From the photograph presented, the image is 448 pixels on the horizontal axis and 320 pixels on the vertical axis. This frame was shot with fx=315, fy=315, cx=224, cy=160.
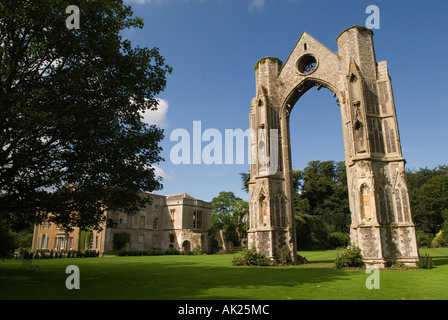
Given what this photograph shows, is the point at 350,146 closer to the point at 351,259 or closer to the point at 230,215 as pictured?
the point at 351,259

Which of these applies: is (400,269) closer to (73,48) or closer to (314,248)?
(73,48)

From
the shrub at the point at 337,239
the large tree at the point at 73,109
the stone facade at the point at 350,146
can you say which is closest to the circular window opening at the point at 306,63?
the stone facade at the point at 350,146

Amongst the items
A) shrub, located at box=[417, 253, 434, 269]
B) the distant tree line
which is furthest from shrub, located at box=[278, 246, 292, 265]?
the distant tree line

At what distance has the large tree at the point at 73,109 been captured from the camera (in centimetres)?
1010

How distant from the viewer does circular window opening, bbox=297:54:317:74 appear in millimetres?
20623

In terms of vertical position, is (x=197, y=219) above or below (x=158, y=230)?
above

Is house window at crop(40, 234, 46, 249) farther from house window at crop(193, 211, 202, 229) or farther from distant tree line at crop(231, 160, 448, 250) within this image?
distant tree line at crop(231, 160, 448, 250)

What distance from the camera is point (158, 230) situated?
45656 mm

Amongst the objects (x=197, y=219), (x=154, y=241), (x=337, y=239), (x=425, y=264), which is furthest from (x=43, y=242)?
(x=425, y=264)

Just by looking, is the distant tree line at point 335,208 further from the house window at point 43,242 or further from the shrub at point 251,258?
the house window at point 43,242

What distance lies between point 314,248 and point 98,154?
32.1 metres

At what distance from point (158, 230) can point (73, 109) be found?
37516 mm

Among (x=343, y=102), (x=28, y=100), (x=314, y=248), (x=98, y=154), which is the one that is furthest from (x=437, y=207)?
(x=28, y=100)

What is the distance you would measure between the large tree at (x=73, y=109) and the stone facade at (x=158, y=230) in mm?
27455
